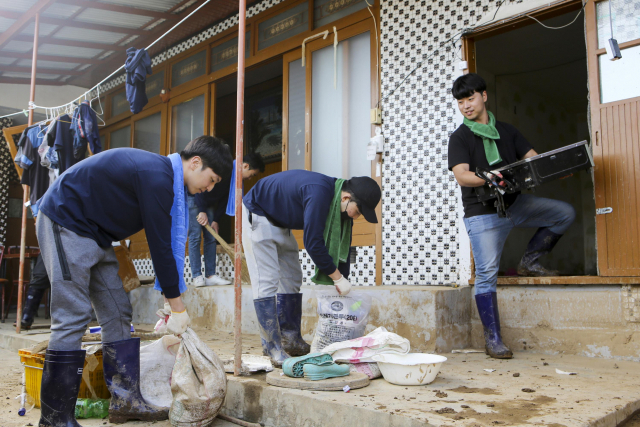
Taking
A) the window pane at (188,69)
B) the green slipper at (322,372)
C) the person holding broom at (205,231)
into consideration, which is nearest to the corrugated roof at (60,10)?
the window pane at (188,69)

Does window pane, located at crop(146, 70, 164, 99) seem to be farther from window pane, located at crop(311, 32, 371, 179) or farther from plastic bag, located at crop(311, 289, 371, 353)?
plastic bag, located at crop(311, 289, 371, 353)

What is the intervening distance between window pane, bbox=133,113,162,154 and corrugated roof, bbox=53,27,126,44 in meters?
1.28

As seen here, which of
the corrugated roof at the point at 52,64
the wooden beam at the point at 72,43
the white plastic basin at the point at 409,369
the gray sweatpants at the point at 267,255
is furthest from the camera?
the corrugated roof at the point at 52,64

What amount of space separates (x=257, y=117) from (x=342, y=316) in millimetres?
6443

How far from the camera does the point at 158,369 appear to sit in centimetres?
304

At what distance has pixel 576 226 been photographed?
867 cm

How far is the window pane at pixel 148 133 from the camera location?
8.56m

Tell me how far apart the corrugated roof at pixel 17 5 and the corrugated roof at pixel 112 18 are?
0.59 metres

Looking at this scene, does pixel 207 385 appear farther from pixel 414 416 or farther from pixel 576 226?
pixel 576 226

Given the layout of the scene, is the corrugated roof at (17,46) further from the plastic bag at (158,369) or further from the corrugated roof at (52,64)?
the plastic bag at (158,369)

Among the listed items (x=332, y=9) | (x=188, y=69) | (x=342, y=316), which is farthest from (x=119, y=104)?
(x=342, y=316)

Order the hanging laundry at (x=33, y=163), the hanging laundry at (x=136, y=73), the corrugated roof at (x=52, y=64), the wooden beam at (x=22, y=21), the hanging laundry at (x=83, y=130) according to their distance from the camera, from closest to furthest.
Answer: the hanging laundry at (x=136, y=73), the wooden beam at (x=22, y=21), the hanging laundry at (x=83, y=130), the hanging laundry at (x=33, y=163), the corrugated roof at (x=52, y=64)

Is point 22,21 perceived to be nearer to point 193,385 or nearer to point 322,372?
point 193,385

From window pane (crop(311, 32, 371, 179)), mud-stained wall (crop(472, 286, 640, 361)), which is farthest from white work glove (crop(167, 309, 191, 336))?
window pane (crop(311, 32, 371, 179))
